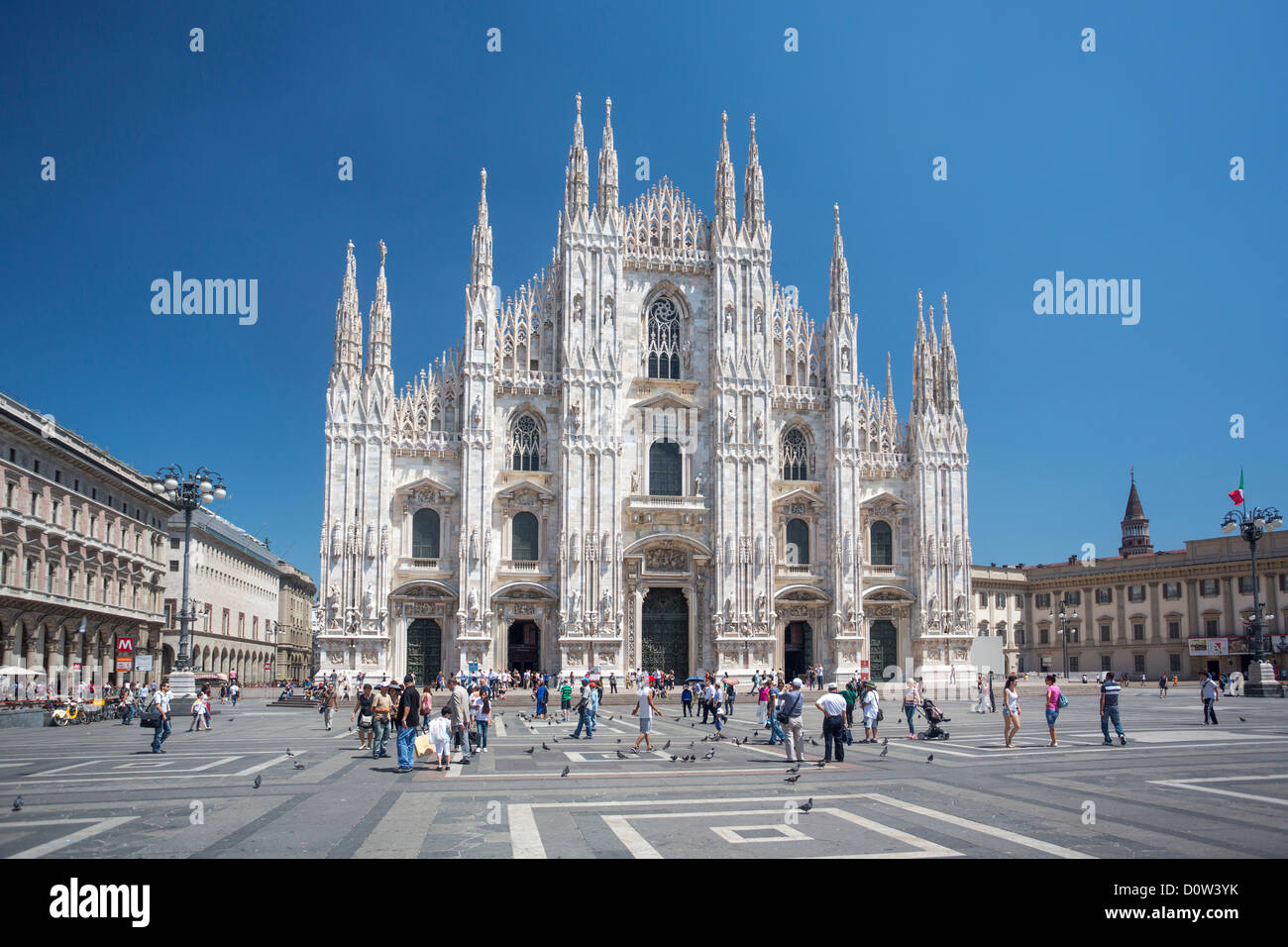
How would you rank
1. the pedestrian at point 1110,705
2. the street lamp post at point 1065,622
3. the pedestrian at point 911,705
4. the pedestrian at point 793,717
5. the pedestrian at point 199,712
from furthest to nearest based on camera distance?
the street lamp post at point 1065,622
the pedestrian at point 199,712
the pedestrian at point 911,705
the pedestrian at point 1110,705
the pedestrian at point 793,717

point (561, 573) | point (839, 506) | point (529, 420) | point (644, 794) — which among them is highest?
point (529, 420)

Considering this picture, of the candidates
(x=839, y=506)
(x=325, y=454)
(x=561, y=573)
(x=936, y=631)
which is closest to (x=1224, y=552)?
(x=936, y=631)

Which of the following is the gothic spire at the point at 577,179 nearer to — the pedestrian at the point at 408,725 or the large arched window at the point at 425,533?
the large arched window at the point at 425,533

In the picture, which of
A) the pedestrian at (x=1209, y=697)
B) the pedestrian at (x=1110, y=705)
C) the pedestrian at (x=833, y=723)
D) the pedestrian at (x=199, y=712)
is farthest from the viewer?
the pedestrian at (x=199, y=712)

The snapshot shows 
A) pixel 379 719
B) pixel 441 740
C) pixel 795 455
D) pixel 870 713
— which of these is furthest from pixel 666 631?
pixel 441 740

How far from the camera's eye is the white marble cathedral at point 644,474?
48250mm

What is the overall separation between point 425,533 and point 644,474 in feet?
35.3

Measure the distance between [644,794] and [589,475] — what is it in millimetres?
34721

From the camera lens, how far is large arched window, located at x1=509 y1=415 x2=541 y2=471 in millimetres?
50656

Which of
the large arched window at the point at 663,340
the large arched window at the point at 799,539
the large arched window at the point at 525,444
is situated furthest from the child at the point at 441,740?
the large arched window at the point at 799,539

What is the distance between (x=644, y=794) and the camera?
15.2 meters

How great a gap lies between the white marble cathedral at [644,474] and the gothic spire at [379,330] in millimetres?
92
